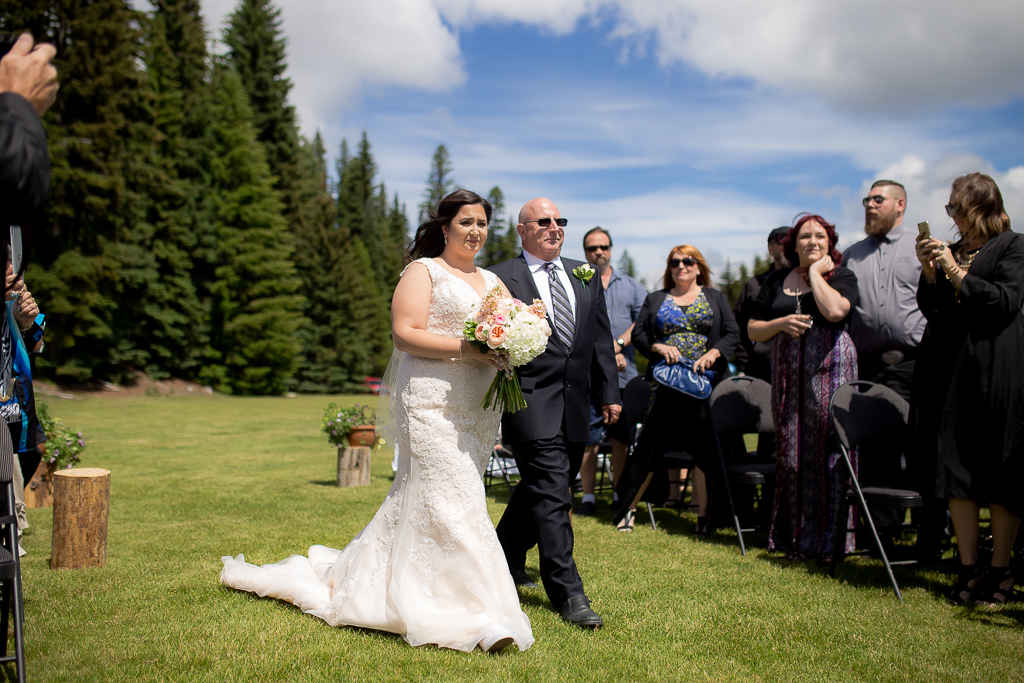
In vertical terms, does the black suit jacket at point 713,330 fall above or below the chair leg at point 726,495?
above

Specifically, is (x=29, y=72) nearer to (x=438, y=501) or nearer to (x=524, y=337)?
(x=524, y=337)

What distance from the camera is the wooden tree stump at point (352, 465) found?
9250 millimetres

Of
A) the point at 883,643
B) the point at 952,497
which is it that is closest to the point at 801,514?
the point at 952,497

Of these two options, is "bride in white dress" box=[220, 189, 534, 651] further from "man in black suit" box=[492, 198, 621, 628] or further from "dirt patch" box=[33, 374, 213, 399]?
"dirt patch" box=[33, 374, 213, 399]

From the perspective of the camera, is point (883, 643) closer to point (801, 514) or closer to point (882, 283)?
point (801, 514)

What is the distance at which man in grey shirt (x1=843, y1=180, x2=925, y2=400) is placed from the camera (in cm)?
583

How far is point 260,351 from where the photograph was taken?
129 ft

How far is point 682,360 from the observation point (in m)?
6.57

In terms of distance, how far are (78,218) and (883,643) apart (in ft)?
113

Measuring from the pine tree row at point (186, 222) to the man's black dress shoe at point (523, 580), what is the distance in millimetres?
30321

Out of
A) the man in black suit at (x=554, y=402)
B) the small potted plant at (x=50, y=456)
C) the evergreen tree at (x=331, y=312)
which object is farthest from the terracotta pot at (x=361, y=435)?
the evergreen tree at (x=331, y=312)

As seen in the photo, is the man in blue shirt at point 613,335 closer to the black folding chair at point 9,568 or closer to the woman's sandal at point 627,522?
the woman's sandal at point 627,522

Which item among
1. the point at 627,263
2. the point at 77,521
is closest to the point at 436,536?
the point at 77,521

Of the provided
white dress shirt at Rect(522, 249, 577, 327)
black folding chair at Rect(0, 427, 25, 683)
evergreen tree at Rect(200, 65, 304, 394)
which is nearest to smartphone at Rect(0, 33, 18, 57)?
black folding chair at Rect(0, 427, 25, 683)
